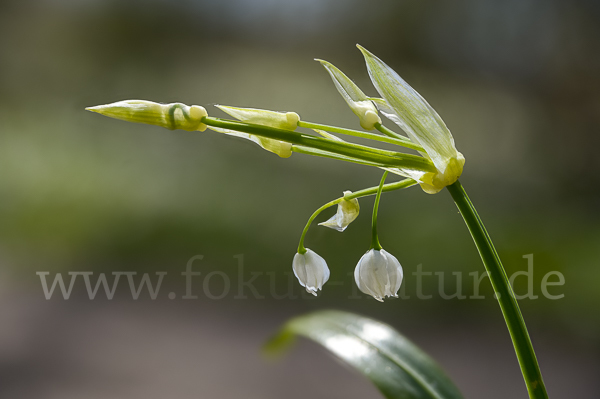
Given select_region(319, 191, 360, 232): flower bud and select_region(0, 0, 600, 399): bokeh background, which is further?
select_region(0, 0, 600, 399): bokeh background

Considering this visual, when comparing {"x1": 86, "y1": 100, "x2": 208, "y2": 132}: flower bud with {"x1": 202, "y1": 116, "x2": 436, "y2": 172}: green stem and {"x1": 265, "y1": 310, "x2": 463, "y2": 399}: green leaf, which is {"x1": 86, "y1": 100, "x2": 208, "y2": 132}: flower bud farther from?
{"x1": 265, "y1": 310, "x2": 463, "y2": 399}: green leaf

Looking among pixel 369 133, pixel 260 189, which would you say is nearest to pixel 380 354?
pixel 369 133

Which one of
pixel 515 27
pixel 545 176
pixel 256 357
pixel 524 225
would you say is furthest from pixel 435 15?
pixel 256 357

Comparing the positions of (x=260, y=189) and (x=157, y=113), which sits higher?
(x=157, y=113)

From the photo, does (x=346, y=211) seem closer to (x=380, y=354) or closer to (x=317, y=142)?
(x=317, y=142)

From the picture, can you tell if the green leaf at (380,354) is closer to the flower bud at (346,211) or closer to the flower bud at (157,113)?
the flower bud at (346,211)

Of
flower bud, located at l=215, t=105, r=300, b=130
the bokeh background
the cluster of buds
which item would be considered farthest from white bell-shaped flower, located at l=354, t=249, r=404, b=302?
the bokeh background

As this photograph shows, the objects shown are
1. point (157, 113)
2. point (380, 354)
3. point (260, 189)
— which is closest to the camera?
point (157, 113)
